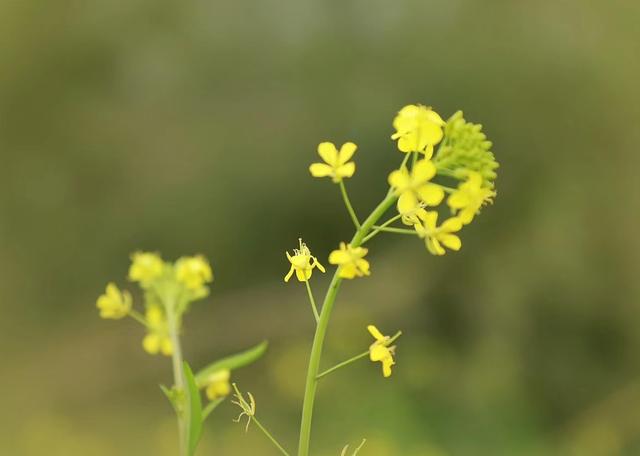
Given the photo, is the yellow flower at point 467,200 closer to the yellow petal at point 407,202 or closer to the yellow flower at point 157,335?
the yellow petal at point 407,202

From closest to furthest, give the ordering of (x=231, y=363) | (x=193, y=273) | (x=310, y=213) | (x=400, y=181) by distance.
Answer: (x=400, y=181) < (x=231, y=363) < (x=193, y=273) < (x=310, y=213)

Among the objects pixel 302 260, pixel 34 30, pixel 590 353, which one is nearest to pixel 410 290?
pixel 590 353

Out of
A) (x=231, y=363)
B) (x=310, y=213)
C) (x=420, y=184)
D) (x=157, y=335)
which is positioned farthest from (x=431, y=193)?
(x=310, y=213)

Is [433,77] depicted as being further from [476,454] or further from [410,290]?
[476,454]

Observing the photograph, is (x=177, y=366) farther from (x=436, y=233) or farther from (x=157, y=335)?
(x=436, y=233)

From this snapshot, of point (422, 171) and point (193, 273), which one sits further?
point (193, 273)

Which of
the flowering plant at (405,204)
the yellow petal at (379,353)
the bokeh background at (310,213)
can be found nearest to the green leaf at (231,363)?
the flowering plant at (405,204)

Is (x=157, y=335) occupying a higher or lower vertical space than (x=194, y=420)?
higher

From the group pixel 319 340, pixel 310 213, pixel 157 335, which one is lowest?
pixel 319 340
